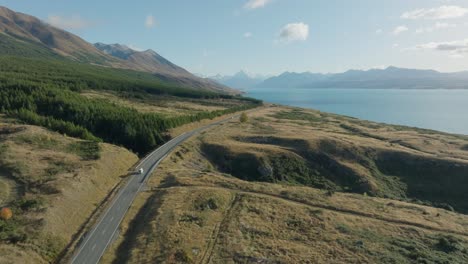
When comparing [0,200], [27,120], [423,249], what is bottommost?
[423,249]

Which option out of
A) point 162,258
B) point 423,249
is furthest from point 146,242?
point 423,249

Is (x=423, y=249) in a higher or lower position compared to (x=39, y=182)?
lower

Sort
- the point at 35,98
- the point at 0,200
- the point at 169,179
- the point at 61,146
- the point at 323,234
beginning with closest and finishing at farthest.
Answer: the point at 323,234 → the point at 0,200 → the point at 169,179 → the point at 61,146 → the point at 35,98

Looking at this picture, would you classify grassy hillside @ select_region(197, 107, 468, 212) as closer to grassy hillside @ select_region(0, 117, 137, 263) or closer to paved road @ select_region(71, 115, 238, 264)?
paved road @ select_region(71, 115, 238, 264)

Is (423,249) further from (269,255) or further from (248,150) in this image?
(248,150)

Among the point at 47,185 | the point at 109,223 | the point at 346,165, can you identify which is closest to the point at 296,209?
the point at 109,223

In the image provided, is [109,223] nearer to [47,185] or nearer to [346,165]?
[47,185]

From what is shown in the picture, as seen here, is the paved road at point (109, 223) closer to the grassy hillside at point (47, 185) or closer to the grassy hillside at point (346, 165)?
the grassy hillside at point (47, 185)
